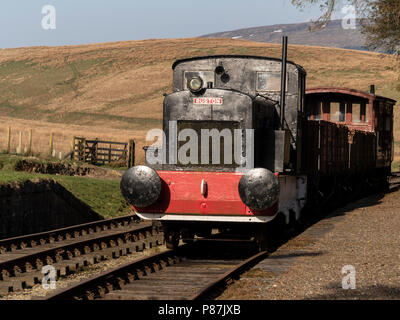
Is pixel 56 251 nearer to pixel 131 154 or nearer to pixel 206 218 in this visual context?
pixel 206 218

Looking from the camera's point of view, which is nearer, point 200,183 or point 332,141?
point 200,183

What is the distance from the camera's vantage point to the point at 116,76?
8988cm

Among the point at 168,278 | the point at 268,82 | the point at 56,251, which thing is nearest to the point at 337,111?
the point at 268,82

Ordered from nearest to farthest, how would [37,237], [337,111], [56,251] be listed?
1. [56,251]
2. [37,237]
3. [337,111]

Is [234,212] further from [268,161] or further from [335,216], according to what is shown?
[335,216]

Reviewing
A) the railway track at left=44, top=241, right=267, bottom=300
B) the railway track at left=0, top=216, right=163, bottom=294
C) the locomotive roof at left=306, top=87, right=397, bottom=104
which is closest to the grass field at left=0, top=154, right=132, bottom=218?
the railway track at left=0, top=216, right=163, bottom=294

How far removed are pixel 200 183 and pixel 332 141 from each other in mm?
7798

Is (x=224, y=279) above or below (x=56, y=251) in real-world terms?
above

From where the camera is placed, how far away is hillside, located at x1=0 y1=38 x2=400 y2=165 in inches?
2867

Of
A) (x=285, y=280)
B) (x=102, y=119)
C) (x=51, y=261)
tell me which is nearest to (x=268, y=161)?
(x=285, y=280)

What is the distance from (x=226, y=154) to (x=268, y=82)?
7.38 feet

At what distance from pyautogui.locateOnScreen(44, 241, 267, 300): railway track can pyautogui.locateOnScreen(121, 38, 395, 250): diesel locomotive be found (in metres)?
0.53

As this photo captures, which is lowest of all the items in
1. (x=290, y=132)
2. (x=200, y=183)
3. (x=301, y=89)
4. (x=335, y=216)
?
(x=335, y=216)
